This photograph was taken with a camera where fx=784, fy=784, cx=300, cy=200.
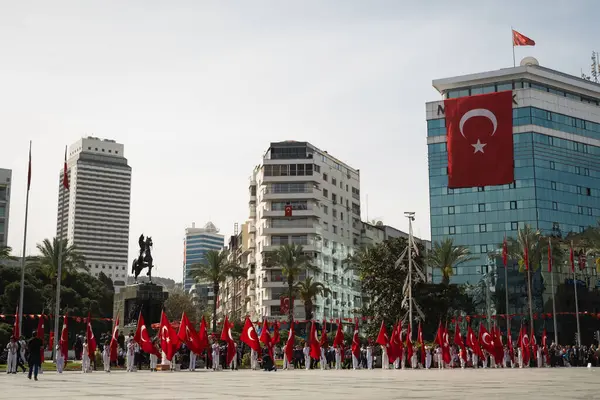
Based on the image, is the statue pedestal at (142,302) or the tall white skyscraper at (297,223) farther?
the tall white skyscraper at (297,223)

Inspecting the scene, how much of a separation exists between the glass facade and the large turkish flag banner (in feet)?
34.0

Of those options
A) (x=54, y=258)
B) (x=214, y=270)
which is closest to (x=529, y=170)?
(x=214, y=270)

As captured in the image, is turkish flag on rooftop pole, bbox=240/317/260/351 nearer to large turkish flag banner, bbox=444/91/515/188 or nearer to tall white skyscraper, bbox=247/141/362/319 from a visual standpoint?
large turkish flag banner, bbox=444/91/515/188

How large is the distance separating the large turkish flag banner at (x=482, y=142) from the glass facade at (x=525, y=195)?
408 inches

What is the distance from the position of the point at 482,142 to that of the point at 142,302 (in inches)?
2107

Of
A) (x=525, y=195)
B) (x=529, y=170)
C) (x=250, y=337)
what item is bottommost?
(x=250, y=337)

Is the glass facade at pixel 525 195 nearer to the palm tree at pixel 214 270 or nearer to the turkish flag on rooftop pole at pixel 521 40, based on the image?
the turkish flag on rooftop pole at pixel 521 40

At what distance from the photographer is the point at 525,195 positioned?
321 ft

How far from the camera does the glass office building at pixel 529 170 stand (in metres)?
98.0

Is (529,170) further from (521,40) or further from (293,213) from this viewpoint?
(293,213)

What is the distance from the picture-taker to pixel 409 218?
175 ft

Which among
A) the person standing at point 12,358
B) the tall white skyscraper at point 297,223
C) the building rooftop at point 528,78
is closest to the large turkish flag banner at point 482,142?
the building rooftop at point 528,78

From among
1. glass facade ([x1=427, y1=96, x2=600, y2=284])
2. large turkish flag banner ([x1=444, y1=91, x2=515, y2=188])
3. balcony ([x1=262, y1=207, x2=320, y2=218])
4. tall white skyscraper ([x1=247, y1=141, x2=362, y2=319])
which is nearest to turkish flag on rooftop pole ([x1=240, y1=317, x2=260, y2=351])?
large turkish flag banner ([x1=444, y1=91, x2=515, y2=188])

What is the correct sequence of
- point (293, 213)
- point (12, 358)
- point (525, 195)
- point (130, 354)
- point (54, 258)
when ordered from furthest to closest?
1. point (293, 213)
2. point (525, 195)
3. point (54, 258)
4. point (130, 354)
5. point (12, 358)
